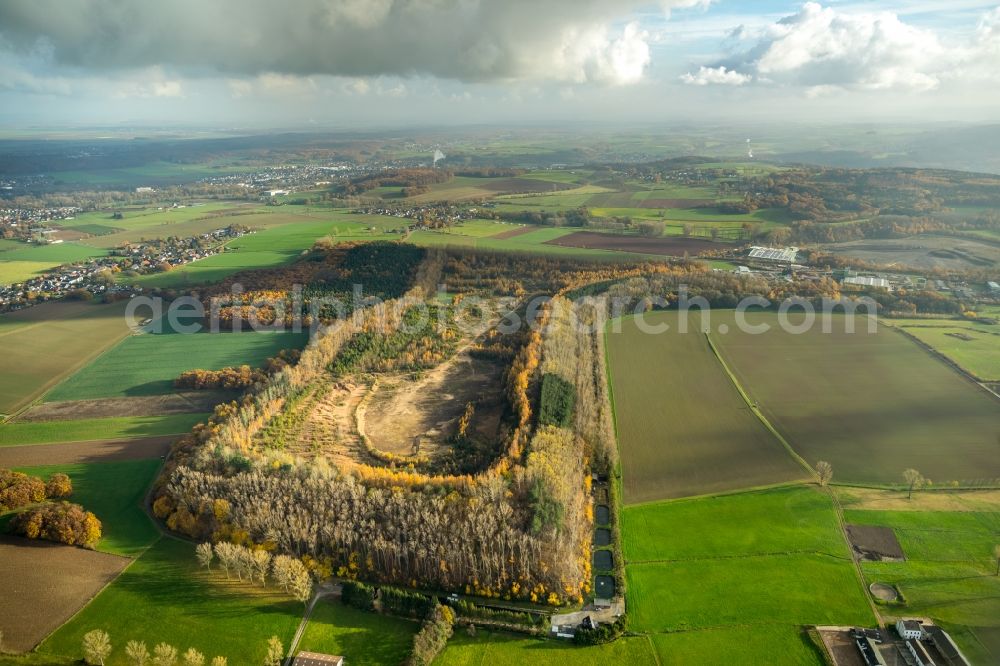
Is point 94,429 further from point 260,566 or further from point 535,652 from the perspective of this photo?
point 535,652

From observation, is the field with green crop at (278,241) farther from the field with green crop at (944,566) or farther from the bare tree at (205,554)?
the field with green crop at (944,566)

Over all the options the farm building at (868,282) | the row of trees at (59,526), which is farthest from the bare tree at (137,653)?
the farm building at (868,282)

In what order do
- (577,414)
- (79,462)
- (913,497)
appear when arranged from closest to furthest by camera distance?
(913,497), (79,462), (577,414)

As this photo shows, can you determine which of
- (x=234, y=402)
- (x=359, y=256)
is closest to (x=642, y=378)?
(x=234, y=402)

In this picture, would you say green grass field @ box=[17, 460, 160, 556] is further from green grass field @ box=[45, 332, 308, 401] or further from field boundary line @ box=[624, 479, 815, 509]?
field boundary line @ box=[624, 479, 815, 509]

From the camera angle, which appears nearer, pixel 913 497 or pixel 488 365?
pixel 913 497

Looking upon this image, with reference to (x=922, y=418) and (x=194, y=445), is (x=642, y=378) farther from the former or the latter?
(x=194, y=445)

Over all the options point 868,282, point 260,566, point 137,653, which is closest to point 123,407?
point 260,566
